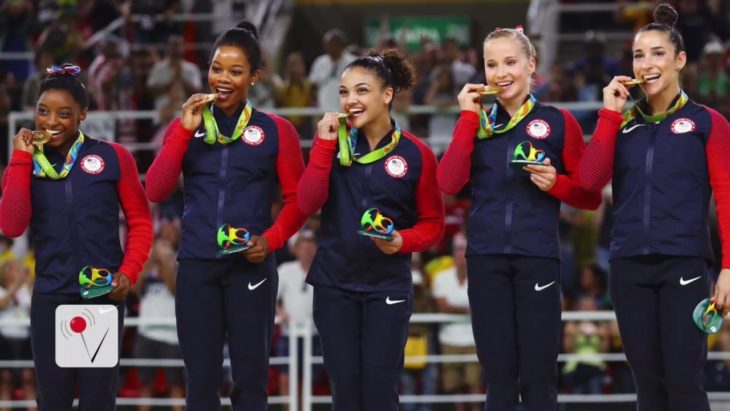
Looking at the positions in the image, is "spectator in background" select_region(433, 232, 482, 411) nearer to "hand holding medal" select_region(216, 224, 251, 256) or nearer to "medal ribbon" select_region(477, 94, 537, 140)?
"medal ribbon" select_region(477, 94, 537, 140)

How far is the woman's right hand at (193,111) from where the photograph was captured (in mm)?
6516

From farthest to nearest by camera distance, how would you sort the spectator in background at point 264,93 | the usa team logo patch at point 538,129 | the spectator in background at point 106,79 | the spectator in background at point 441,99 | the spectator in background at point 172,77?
1. the spectator in background at point 106,79
2. the spectator in background at point 172,77
3. the spectator in background at point 264,93
4. the spectator in background at point 441,99
5. the usa team logo patch at point 538,129

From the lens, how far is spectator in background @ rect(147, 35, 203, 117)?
45.6ft

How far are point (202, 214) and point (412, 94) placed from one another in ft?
23.5

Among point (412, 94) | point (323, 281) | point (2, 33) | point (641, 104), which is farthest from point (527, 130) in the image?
point (2, 33)

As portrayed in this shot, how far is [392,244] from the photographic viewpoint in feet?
21.1

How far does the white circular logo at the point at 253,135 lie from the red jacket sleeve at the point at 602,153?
1454mm

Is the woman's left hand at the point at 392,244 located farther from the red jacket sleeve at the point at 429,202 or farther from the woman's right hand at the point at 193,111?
the woman's right hand at the point at 193,111

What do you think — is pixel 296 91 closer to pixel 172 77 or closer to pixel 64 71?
pixel 172 77

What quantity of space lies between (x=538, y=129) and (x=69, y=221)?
2148mm

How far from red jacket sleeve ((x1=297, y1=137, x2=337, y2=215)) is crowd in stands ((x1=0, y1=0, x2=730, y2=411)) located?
3949 millimetres

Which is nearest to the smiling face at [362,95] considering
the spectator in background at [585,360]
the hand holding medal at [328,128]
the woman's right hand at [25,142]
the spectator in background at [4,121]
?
the hand holding medal at [328,128]

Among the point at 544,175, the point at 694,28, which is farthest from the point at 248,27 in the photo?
the point at 694,28

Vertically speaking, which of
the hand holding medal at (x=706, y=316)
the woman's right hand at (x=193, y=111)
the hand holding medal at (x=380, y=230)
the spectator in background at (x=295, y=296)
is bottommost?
the spectator in background at (x=295, y=296)
